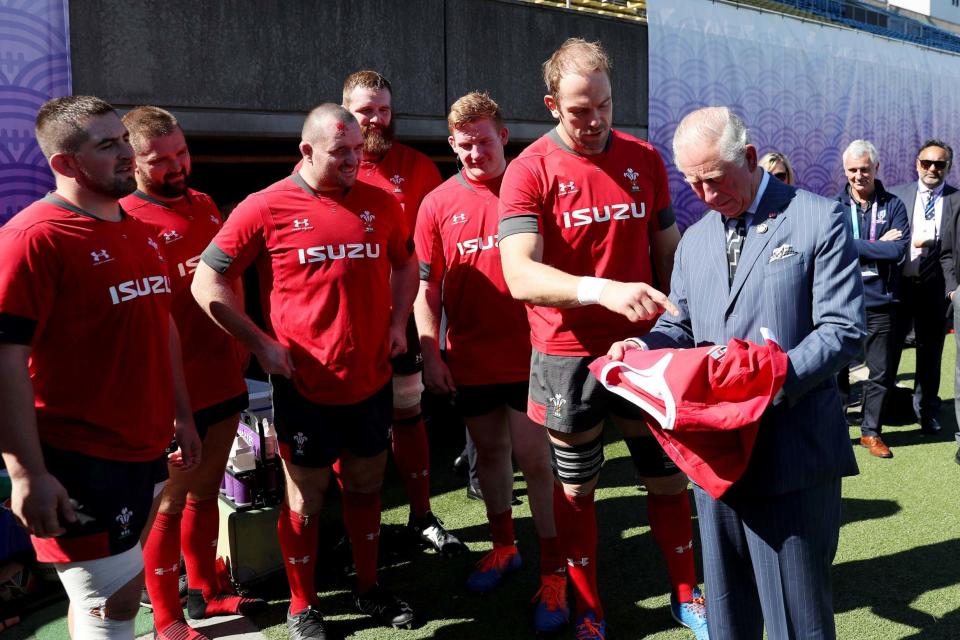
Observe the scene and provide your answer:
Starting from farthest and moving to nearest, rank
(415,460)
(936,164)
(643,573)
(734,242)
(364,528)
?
(936,164) → (415,460) → (643,573) → (364,528) → (734,242)

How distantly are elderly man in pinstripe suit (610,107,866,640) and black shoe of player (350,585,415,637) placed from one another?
151 centimetres

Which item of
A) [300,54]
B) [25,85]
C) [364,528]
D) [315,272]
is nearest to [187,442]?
[315,272]

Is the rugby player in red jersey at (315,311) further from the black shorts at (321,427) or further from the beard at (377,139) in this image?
the beard at (377,139)

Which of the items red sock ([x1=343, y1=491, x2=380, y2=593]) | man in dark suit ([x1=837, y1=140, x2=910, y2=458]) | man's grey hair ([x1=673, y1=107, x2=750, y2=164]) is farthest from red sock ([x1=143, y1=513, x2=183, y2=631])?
man in dark suit ([x1=837, y1=140, x2=910, y2=458])

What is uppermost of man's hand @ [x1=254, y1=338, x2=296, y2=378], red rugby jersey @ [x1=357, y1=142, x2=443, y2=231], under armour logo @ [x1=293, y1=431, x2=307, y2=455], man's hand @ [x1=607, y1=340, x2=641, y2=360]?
red rugby jersey @ [x1=357, y1=142, x2=443, y2=231]

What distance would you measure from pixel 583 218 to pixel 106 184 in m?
1.53

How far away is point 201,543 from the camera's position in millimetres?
3420

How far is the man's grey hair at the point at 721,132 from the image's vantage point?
2.07 metres

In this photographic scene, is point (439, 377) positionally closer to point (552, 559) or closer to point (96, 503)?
point (552, 559)

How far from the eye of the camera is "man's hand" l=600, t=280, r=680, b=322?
223 centimetres

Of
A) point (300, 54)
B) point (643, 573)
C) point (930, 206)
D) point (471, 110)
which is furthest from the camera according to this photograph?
point (930, 206)

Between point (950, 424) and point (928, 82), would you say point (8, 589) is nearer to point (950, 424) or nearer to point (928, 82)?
point (950, 424)

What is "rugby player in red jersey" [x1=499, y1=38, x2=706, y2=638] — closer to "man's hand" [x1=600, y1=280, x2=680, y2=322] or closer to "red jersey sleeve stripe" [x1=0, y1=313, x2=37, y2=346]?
"man's hand" [x1=600, y1=280, x2=680, y2=322]

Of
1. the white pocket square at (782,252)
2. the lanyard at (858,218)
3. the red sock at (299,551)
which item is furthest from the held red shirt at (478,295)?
the lanyard at (858,218)
